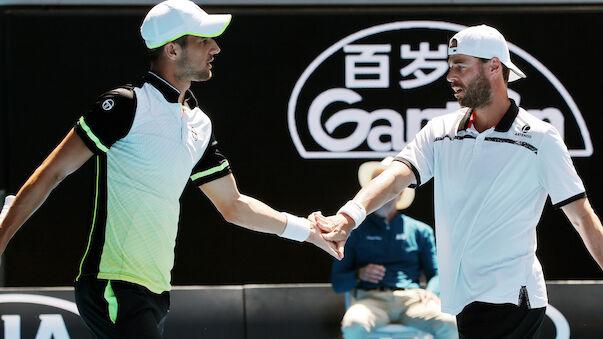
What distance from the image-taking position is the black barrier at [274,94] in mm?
6816

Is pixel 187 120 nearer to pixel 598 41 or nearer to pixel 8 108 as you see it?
pixel 8 108

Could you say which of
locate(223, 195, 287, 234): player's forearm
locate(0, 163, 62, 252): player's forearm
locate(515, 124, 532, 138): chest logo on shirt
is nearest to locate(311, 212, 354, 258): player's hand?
locate(223, 195, 287, 234): player's forearm

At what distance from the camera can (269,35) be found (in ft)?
22.5

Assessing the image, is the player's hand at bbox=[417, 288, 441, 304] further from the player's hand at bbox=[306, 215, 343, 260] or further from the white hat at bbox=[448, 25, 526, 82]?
the white hat at bbox=[448, 25, 526, 82]

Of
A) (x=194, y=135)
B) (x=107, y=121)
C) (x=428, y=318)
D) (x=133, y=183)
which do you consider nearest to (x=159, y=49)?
(x=194, y=135)

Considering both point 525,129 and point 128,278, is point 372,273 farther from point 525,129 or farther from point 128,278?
point 128,278

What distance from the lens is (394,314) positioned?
658 cm

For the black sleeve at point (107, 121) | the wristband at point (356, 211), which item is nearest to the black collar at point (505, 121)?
the wristband at point (356, 211)

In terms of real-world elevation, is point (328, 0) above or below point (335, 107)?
above

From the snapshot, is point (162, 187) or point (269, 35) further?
point (269, 35)

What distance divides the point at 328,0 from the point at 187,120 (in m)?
2.83

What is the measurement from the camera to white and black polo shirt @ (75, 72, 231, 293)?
3939mm

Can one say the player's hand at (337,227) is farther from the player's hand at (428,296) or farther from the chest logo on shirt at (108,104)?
the player's hand at (428,296)

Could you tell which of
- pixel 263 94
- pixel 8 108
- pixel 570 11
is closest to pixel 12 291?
pixel 8 108
